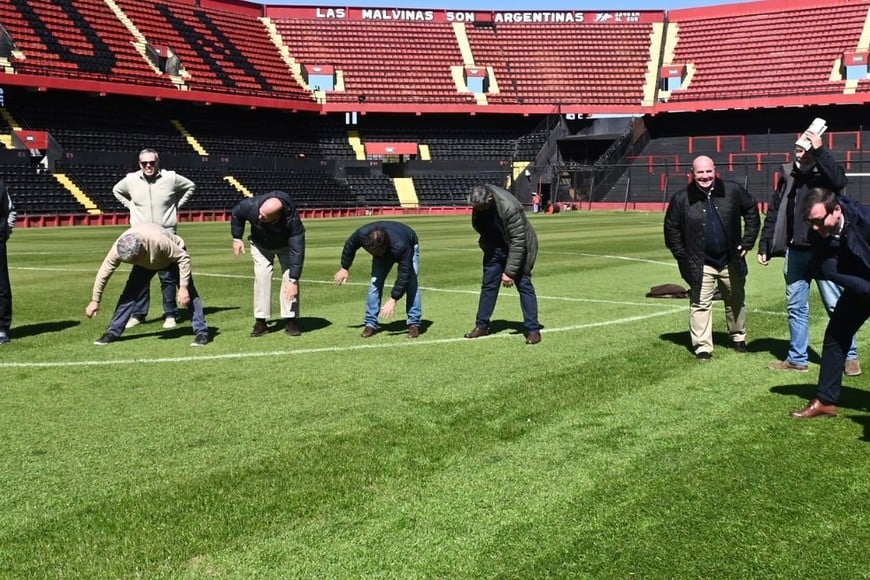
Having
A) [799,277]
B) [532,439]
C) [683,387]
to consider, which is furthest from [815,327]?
[532,439]

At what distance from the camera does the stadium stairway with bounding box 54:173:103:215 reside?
4053 centimetres

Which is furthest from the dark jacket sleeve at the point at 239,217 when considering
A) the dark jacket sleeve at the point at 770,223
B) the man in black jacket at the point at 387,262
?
the dark jacket sleeve at the point at 770,223

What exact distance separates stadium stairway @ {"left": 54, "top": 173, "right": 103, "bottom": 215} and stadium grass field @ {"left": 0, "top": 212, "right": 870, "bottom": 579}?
31.6m

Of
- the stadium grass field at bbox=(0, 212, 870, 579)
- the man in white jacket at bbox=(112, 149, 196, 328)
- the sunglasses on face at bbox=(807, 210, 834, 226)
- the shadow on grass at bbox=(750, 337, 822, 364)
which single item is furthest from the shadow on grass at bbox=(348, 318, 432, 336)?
the sunglasses on face at bbox=(807, 210, 834, 226)

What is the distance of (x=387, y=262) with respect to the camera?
33.9 ft

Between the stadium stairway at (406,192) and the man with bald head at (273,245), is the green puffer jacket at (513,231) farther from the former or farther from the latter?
the stadium stairway at (406,192)

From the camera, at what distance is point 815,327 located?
1068 centimetres

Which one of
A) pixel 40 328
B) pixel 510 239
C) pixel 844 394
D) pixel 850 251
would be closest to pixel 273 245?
pixel 510 239

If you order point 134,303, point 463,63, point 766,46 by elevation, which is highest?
point 766,46

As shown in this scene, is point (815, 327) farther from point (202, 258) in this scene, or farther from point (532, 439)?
point (202, 258)

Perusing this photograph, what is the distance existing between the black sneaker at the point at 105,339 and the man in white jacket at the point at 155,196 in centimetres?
112

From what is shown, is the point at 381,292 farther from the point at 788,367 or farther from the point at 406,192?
the point at 406,192

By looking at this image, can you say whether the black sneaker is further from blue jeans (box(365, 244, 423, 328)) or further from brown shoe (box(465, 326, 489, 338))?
brown shoe (box(465, 326, 489, 338))

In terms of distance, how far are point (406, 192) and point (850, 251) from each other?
162 ft
